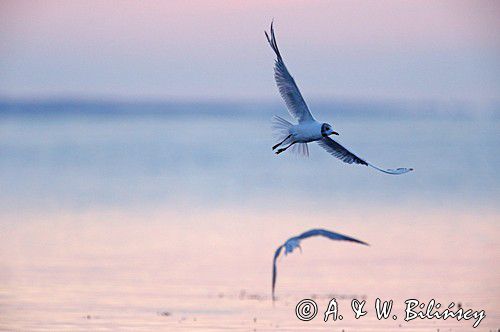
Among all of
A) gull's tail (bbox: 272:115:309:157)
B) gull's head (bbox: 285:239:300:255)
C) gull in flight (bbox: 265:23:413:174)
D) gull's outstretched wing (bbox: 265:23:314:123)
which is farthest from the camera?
gull's tail (bbox: 272:115:309:157)

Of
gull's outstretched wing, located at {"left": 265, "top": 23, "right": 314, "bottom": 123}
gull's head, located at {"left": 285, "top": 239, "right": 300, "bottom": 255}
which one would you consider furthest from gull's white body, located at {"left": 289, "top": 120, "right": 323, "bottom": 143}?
gull's head, located at {"left": 285, "top": 239, "right": 300, "bottom": 255}

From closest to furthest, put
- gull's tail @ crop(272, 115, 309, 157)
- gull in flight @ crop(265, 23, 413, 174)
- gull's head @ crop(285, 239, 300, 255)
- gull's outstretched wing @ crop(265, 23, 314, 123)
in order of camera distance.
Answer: gull's head @ crop(285, 239, 300, 255) → gull's outstretched wing @ crop(265, 23, 314, 123) → gull in flight @ crop(265, 23, 413, 174) → gull's tail @ crop(272, 115, 309, 157)

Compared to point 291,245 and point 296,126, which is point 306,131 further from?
point 291,245

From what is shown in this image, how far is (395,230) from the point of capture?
17188mm

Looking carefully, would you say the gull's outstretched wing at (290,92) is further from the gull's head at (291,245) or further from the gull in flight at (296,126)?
the gull's head at (291,245)

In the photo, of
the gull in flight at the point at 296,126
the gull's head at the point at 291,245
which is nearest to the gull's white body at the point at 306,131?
the gull in flight at the point at 296,126

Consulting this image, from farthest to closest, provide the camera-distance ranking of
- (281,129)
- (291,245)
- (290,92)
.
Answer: (281,129) → (290,92) → (291,245)

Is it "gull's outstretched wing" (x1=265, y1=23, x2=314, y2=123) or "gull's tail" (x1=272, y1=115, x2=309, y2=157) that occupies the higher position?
"gull's outstretched wing" (x1=265, y1=23, x2=314, y2=123)

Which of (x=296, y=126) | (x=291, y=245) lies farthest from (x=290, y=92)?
(x=291, y=245)

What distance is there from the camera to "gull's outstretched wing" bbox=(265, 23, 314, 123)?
42.5 ft

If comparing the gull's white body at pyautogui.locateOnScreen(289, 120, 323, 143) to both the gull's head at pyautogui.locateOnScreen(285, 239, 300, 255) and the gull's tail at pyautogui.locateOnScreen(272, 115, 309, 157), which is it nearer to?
the gull's tail at pyautogui.locateOnScreen(272, 115, 309, 157)

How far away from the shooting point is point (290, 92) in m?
13.2

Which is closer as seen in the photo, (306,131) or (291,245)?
(291,245)

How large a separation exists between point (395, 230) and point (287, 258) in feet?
8.23
